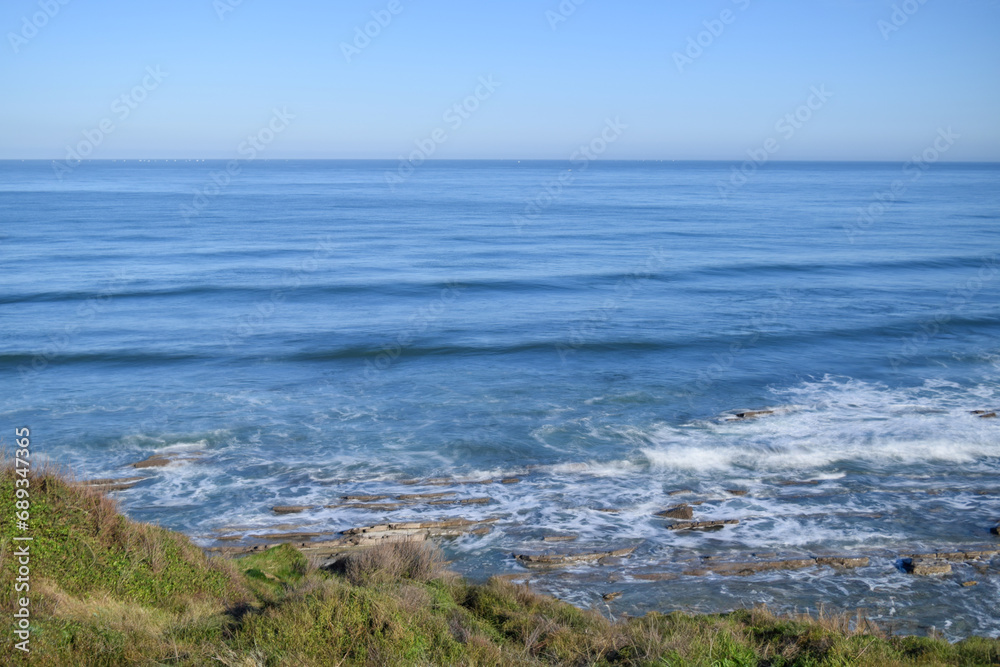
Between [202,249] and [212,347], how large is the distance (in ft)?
83.7

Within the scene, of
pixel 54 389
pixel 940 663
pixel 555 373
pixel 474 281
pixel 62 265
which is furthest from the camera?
pixel 62 265

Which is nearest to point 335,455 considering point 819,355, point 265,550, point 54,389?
point 265,550

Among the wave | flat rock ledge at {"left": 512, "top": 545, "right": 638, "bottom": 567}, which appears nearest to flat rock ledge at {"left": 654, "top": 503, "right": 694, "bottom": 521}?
flat rock ledge at {"left": 512, "top": 545, "right": 638, "bottom": 567}

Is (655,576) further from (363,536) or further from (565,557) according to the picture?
(363,536)

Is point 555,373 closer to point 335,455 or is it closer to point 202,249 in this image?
point 335,455

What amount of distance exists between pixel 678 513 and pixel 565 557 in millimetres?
3073

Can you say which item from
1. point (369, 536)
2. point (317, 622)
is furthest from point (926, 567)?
point (317, 622)

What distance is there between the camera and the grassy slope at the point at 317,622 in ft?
24.0

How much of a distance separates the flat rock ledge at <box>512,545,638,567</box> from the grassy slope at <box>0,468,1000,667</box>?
1.97 m

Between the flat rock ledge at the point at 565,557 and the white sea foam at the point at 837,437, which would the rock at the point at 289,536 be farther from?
the white sea foam at the point at 837,437

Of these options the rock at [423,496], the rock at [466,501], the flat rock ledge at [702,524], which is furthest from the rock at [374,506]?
the flat rock ledge at [702,524]

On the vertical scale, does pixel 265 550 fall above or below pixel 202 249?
below

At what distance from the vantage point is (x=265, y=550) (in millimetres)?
12953

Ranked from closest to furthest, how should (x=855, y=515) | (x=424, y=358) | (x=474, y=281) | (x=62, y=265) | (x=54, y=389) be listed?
(x=855, y=515) < (x=54, y=389) < (x=424, y=358) < (x=474, y=281) < (x=62, y=265)
